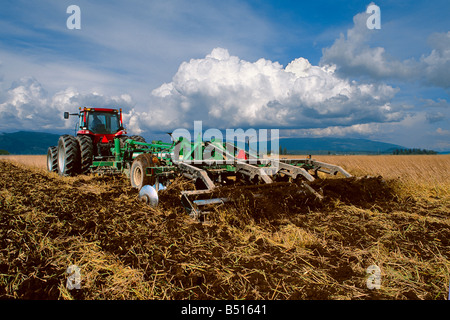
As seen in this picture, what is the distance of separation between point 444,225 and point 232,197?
298 centimetres

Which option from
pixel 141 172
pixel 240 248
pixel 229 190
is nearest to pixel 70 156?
pixel 141 172

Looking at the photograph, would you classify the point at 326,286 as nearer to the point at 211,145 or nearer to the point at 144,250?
the point at 144,250

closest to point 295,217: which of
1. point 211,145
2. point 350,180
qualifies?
point 350,180

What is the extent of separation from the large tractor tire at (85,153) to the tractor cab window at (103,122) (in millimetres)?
1201

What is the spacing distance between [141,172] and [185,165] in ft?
4.16

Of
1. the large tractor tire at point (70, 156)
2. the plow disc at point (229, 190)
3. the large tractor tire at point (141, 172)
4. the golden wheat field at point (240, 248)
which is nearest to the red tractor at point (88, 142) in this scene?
the large tractor tire at point (70, 156)

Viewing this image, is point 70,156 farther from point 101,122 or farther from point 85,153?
point 101,122

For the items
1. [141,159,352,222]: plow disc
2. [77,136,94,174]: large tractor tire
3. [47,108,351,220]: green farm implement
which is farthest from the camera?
[77,136,94,174]: large tractor tire

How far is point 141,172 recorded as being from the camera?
6395mm

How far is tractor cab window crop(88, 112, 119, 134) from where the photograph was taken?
10.6m

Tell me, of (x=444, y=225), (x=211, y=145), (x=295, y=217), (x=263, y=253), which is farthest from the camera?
(x=211, y=145)

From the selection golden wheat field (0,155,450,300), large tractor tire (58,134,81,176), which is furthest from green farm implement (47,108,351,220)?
golden wheat field (0,155,450,300)

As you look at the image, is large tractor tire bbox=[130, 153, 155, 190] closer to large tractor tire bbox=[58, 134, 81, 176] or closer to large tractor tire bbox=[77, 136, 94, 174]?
large tractor tire bbox=[77, 136, 94, 174]
